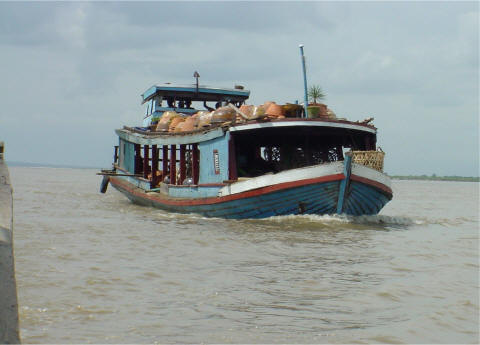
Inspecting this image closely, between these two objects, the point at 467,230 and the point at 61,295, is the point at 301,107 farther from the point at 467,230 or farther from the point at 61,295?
the point at 61,295

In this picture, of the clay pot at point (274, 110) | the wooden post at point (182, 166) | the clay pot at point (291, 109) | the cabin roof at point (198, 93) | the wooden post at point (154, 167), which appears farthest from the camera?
the cabin roof at point (198, 93)

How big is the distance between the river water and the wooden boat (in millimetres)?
900

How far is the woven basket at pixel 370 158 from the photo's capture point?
13.1 meters

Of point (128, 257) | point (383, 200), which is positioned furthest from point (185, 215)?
point (128, 257)

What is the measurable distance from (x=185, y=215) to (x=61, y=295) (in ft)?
33.3

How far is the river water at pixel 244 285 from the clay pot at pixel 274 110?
134 inches

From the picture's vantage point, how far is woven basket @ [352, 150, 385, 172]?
42.9ft

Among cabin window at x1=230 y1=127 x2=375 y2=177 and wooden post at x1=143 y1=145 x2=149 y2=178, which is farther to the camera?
wooden post at x1=143 y1=145 x2=149 y2=178

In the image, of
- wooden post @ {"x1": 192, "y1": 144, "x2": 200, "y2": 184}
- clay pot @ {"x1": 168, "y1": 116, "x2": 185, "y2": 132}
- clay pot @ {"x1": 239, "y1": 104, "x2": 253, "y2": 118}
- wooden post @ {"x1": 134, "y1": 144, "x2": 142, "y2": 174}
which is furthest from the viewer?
wooden post @ {"x1": 134, "y1": 144, "x2": 142, "y2": 174}

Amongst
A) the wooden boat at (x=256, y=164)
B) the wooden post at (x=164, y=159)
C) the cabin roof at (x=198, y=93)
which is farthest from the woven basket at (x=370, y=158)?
the cabin roof at (x=198, y=93)

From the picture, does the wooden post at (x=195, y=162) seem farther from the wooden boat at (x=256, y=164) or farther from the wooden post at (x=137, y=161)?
the wooden post at (x=137, y=161)

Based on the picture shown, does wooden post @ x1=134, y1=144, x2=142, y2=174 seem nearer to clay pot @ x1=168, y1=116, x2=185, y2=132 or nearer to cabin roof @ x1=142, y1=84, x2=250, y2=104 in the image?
cabin roof @ x1=142, y1=84, x2=250, y2=104

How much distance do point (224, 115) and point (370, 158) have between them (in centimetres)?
424

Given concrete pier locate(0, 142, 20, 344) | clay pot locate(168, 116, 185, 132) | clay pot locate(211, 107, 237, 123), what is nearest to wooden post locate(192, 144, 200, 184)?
clay pot locate(211, 107, 237, 123)
